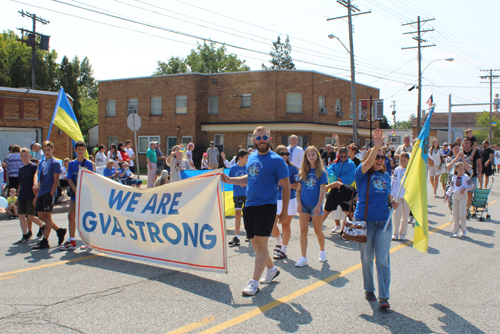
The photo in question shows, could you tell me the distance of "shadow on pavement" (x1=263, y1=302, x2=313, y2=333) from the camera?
405 cm

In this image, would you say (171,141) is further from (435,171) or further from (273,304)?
(273,304)

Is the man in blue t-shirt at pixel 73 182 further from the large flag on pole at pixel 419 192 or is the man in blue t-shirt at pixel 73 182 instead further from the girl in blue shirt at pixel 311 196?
the large flag on pole at pixel 419 192

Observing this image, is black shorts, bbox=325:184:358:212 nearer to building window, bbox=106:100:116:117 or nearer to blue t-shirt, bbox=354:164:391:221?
blue t-shirt, bbox=354:164:391:221

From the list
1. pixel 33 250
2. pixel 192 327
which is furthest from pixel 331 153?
pixel 192 327

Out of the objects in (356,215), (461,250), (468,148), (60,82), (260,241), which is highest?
(60,82)

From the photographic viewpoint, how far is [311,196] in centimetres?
624

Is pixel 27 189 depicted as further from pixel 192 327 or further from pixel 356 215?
pixel 356 215

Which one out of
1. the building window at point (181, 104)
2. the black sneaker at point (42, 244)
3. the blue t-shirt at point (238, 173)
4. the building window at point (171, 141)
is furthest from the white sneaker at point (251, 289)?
the building window at point (171, 141)

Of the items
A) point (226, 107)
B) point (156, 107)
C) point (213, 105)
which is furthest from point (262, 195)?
point (156, 107)

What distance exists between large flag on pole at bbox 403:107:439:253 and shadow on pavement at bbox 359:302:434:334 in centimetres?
85

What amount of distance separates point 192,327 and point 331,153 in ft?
44.7

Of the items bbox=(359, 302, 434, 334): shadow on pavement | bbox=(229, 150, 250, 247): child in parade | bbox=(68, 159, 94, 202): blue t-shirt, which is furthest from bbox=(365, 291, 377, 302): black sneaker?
bbox=(68, 159, 94, 202): blue t-shirt

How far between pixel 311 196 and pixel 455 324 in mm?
2649

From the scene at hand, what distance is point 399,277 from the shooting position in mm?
5688
